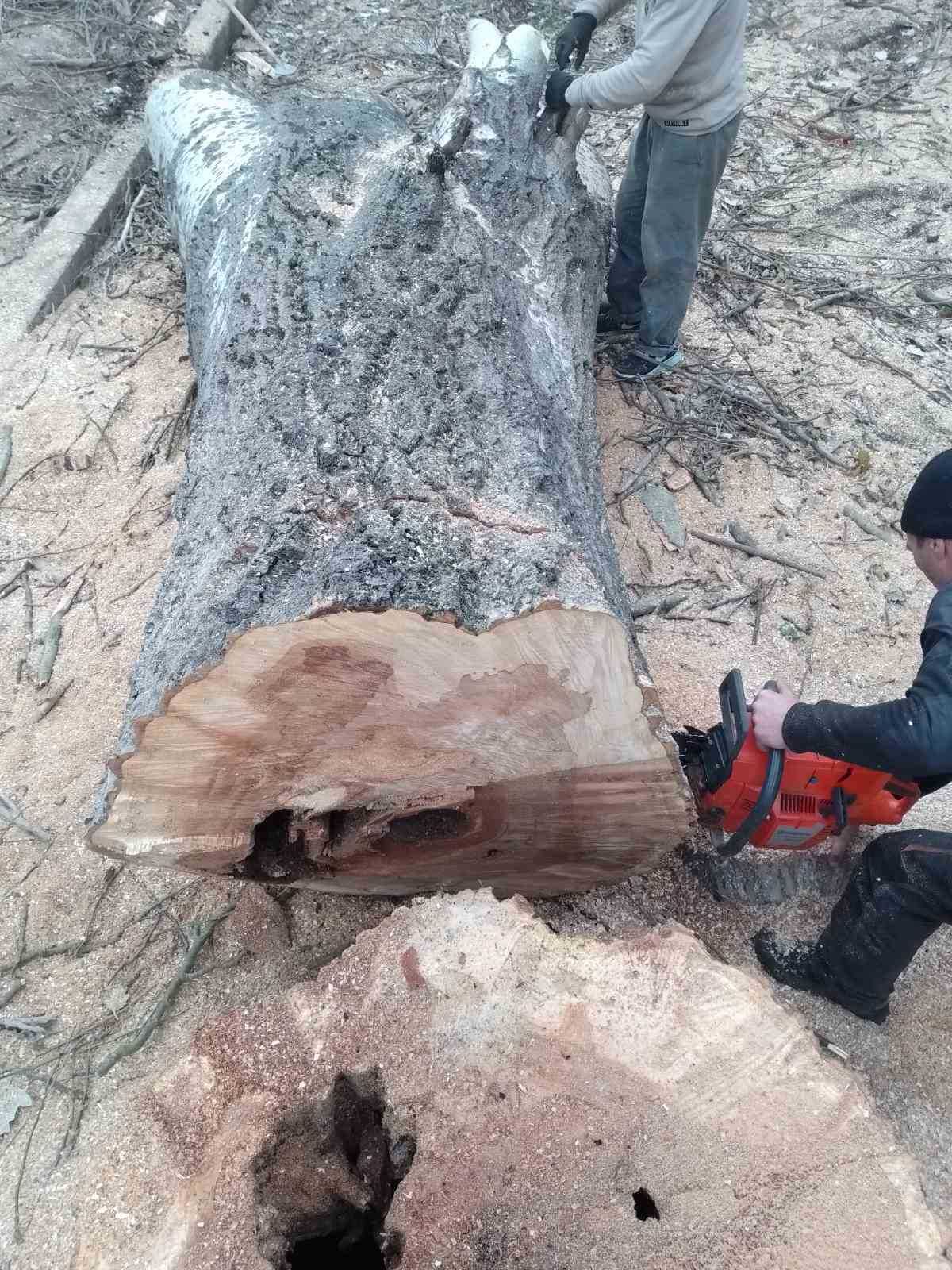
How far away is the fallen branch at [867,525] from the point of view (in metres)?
3.60

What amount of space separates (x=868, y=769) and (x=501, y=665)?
3.49 feet

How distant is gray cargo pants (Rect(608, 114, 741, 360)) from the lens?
12.0ft

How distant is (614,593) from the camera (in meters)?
2.06

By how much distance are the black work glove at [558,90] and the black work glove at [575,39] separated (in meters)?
0.44

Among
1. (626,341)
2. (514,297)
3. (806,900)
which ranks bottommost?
(806,900)

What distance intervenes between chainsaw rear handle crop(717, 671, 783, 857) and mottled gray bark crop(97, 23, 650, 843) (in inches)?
14.4

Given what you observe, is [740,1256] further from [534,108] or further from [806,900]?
[534,108]

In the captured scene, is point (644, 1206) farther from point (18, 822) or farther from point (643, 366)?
point (643, 366)

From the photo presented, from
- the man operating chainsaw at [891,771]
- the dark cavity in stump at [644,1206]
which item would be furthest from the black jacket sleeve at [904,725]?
the dark cavity in stump at [644,1206]

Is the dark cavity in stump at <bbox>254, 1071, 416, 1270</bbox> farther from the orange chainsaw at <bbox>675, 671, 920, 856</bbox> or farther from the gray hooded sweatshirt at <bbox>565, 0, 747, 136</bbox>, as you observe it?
the gray hooded sweatshirt at <bbox>565, 0, 747, 136</bbox>

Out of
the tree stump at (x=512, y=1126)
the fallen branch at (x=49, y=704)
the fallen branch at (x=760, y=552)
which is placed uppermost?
the tree stump at (x=512, y=1126)

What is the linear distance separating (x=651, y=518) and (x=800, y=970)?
6.11ft

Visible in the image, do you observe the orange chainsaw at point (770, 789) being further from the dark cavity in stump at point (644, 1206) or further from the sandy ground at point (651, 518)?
the dark cavity in stump at point (644, 1206)

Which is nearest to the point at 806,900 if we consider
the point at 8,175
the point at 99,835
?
the point at 99,835
